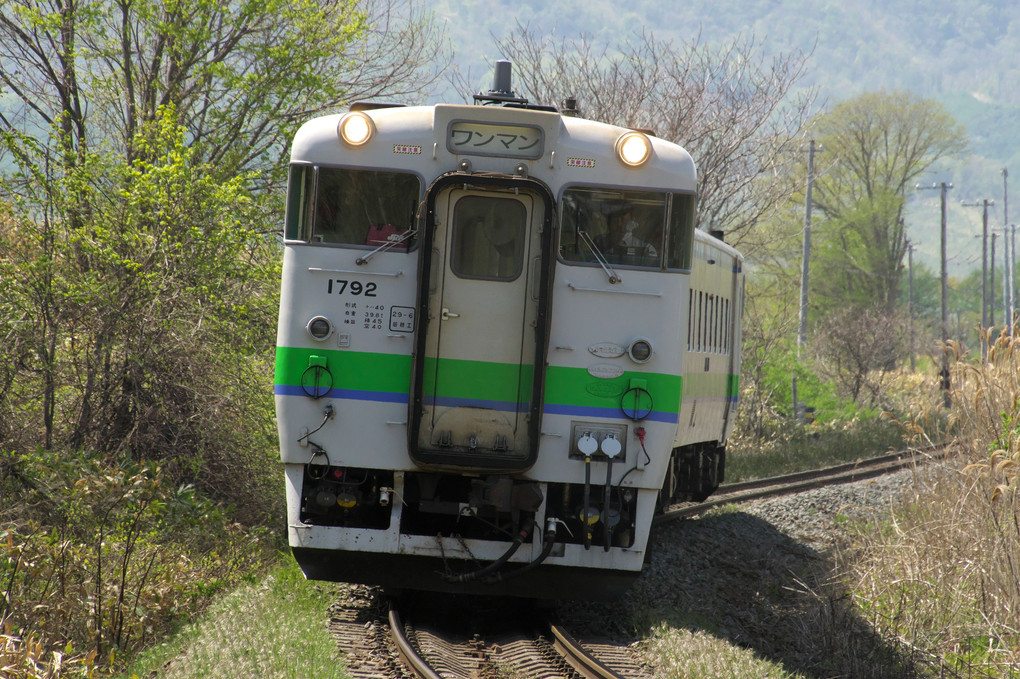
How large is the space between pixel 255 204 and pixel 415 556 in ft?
20.8

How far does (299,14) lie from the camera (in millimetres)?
14141

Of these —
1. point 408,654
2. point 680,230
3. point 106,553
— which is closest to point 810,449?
point 680,230

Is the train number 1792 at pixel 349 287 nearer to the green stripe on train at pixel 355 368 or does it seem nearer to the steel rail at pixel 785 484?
the green stripe on train at pixel 355 368

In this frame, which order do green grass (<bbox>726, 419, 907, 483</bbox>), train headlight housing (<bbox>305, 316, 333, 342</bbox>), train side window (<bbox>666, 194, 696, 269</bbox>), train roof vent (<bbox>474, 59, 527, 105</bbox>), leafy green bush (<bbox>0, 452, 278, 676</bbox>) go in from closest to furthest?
train headlight housing (<bbox>305, 316, 333, 342</bbox>), train side window (<bbox>666, 194, 696, 269</bbox>), leafy green bush (<bbox>0, 452, 278, 676</bbox>), train roof vent (<bbox>474, 59, 527, 105</bbox>), green grass (<bbox>726, 419, 907, 483</bbox>)

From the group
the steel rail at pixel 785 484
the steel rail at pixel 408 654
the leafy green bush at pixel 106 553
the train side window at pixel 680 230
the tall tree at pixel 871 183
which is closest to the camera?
the steel rail at pixel 408 654

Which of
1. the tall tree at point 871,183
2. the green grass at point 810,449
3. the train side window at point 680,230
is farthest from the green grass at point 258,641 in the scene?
the tall tree at point 871,183

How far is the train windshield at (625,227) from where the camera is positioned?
24.5ft

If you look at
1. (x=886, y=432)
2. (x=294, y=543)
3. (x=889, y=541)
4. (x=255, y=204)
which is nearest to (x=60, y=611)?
(x=294, y=543)

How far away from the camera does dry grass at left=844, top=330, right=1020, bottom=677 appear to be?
7.84 m

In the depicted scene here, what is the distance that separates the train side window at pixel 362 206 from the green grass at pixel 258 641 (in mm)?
2631

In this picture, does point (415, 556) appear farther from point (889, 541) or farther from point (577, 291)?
point (889, 541)

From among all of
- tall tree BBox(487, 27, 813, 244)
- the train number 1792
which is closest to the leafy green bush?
the train number 1792

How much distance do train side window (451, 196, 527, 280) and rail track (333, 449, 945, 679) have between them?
8.25 feet

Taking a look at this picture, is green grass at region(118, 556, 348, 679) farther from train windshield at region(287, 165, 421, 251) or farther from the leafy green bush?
train windshield at region(287, 165, 421, 251)
